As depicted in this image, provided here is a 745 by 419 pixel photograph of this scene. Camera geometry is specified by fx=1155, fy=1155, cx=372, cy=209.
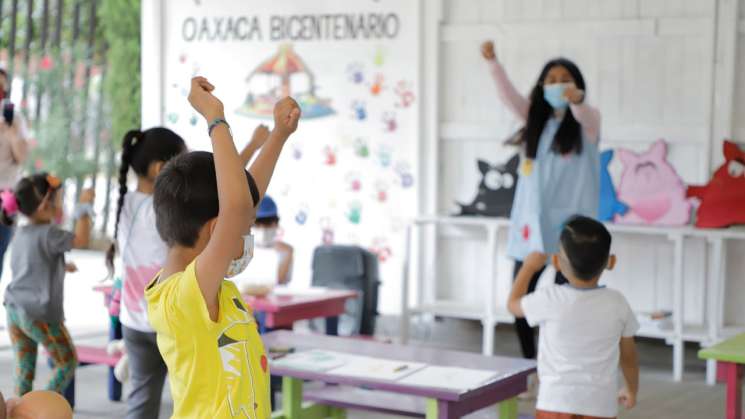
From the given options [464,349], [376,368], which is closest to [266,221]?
[464,349]

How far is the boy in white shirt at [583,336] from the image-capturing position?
10.0 feet

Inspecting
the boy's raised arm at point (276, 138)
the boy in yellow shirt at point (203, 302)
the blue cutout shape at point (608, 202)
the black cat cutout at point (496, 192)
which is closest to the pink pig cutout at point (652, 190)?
the blue cutout shape at point (608, 202)

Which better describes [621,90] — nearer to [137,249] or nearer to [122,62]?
[137,249]

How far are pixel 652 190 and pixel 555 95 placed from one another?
4.10 feet

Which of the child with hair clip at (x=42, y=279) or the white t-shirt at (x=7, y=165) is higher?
the white t-shirt at (x=7, y=165)

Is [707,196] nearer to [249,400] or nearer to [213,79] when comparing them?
[213,79]

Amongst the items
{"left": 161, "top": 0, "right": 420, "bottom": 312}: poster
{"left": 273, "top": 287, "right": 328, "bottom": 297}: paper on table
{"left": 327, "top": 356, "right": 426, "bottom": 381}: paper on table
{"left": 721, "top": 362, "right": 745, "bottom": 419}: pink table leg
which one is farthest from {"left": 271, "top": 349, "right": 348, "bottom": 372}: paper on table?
{"left": 161, "top": 0, "right": 420, "bottom": 312}: poster

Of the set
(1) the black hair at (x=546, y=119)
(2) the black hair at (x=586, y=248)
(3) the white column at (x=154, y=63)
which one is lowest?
(2) the black hair at (x=586, y=248)

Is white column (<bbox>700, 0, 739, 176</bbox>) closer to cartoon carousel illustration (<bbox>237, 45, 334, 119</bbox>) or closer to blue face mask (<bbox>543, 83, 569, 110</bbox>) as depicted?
blue face mask (<bbox>543, 83, 569, 110</bbox>)

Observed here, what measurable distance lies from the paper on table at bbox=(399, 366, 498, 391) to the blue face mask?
1670mm

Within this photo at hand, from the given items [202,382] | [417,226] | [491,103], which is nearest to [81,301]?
[417,226]

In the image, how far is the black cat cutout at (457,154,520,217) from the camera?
6.17 meters

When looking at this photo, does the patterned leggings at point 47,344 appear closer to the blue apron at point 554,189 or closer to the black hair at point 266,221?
the black hair at point 266,221

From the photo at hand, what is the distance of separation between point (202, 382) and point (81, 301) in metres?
5.99
